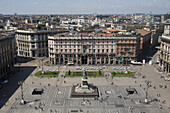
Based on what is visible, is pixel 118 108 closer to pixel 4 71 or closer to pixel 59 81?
pixel 59 81

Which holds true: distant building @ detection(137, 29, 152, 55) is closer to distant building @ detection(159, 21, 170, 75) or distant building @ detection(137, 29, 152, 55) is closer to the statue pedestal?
distant building @ detection(159, 21, 170, 75)

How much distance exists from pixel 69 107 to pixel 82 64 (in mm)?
62323

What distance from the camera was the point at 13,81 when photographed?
99.4 m

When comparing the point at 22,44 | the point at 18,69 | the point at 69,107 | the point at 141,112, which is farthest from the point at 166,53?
the point at 22,44

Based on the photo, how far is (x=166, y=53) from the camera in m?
114

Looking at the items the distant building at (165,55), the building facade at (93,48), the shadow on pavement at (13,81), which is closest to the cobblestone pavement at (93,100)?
the shadow on pavement at (13,81)

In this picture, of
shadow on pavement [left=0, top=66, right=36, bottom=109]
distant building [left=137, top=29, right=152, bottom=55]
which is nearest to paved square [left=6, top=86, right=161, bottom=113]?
shadow on pavement [left=0, top=66, right=36, bottom=109]

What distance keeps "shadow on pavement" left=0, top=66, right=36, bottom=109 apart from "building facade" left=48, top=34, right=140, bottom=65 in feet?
67.8

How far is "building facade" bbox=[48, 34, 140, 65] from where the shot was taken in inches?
4998

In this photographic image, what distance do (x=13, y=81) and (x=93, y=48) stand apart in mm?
53812

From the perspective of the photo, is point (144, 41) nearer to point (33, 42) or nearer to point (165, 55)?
point (165, 55)

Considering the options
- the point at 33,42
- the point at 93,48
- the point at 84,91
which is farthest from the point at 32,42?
the point at 84,91

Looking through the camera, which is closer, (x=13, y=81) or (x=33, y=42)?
(x=13, y=81)

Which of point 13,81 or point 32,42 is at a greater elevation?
point 32,42
